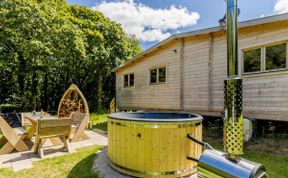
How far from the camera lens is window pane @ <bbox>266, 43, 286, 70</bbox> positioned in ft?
21.0

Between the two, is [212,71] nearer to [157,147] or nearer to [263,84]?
[263,84]

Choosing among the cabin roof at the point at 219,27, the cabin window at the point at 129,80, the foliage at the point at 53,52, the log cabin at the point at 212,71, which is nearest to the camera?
the cabin roof at the point at 219,27

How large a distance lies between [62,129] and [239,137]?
524cm

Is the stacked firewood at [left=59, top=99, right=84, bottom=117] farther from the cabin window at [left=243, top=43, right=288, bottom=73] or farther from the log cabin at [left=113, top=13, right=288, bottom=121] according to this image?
the cabin window at [left=243, top=43, right=288, bottom=73]

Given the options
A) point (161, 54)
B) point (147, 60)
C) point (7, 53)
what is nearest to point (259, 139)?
point (161, 54)

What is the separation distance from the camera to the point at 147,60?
40.3 feet

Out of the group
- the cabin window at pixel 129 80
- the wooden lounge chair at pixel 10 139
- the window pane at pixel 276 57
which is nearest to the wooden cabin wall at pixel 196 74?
the window pane at pixel 276 57

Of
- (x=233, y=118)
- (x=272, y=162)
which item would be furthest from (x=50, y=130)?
(x=272, y=162)

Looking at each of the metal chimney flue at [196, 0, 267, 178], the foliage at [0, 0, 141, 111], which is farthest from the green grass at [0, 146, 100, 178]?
the foliage at [0, 0, 141, 111]

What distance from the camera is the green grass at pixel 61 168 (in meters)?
4.35

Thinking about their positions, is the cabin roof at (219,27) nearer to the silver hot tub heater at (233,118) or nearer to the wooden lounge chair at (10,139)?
the silver hot tub heater at (233,118)

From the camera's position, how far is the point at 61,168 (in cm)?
472

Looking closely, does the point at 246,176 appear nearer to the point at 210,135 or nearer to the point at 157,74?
the point at 210,135

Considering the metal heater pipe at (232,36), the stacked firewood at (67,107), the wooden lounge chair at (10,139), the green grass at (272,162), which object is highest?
the metal heater pipe at (232,36)
